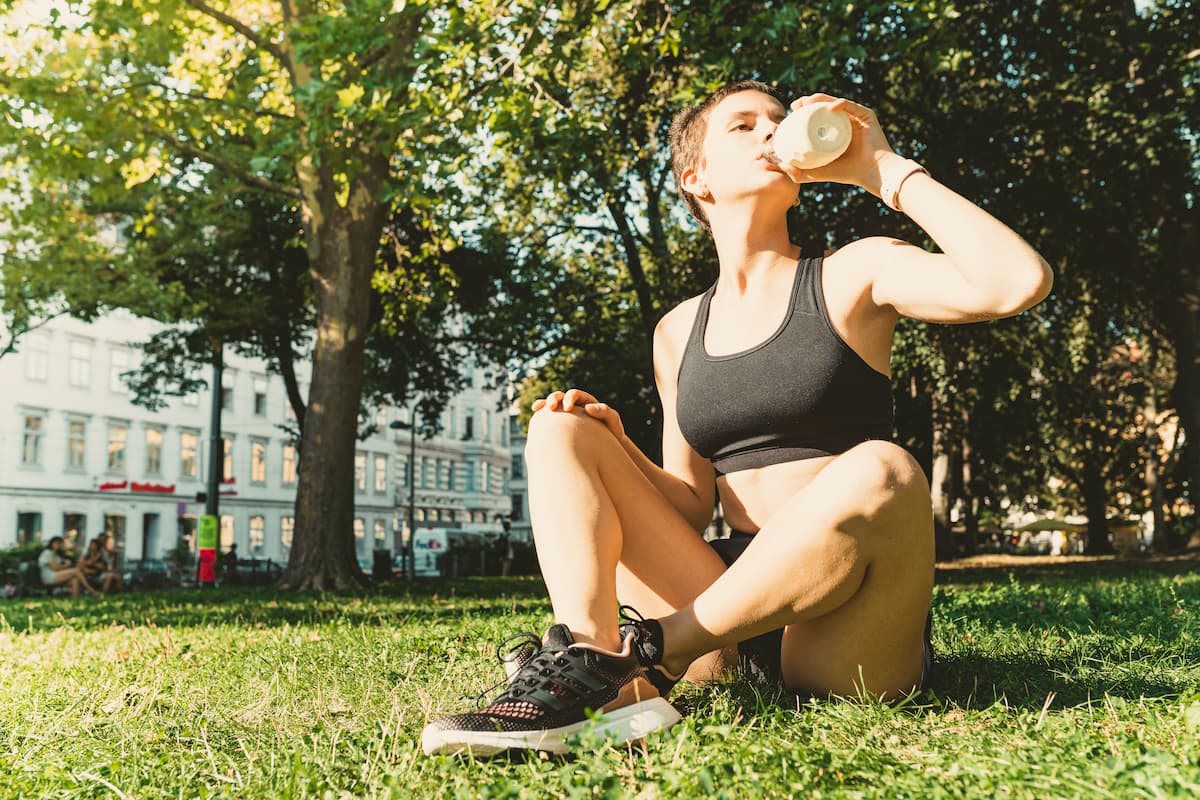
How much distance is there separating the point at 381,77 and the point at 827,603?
31.1 ft

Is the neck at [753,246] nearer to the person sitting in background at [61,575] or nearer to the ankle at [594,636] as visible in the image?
the ankle at [594,636]

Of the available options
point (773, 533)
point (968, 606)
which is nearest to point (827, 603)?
point (773, 533)

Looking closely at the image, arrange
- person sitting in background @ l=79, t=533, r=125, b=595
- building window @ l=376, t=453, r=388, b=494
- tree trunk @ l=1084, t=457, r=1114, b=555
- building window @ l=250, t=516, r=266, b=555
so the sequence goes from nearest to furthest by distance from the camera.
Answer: person sitting in background @ l=79, t=533, r=125, b=595 < tree trunk @ l=1084, t=457, r=1114, b=555 < building window @ l=250, t=516, r=266, b=555 < building window @ l=376, t=453, r=388, b=494

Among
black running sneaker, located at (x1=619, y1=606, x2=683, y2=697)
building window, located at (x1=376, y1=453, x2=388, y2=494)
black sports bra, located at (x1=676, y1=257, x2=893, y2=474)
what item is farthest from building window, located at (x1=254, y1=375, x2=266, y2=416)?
black running sneaker, located at (x1=619, y1=606, x2=683, y2=697)

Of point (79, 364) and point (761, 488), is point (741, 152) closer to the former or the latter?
point (761, 488)

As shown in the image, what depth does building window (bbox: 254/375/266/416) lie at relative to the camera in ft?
167

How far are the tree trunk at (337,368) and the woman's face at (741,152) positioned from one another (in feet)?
38.0

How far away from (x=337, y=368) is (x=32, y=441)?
102ft

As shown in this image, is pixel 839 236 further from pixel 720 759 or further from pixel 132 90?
pixel 720 759

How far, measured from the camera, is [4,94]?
14641 millimetres

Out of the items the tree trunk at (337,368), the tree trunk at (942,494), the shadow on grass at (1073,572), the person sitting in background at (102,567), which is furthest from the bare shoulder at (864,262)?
the tree trunk at (942,494)

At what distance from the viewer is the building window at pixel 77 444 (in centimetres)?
4072

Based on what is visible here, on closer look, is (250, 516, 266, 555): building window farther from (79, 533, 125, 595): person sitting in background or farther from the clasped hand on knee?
the clasped hand on knee

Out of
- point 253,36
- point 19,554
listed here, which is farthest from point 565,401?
point 19,554
